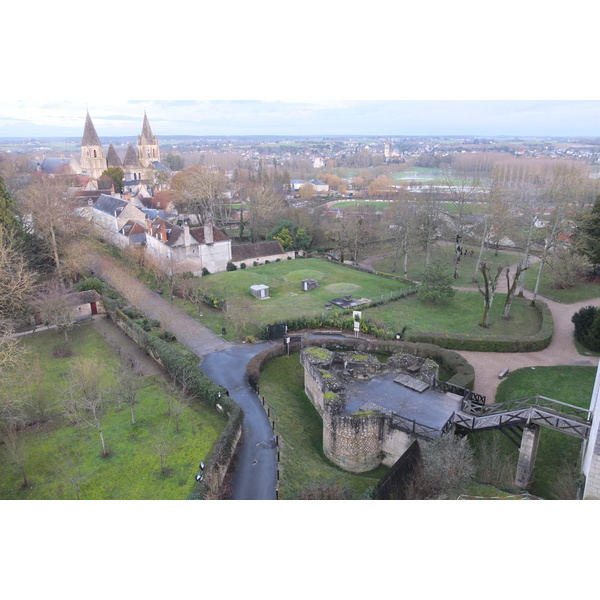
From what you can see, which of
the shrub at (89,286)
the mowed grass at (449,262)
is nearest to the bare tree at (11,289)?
the shrub at (89,286)

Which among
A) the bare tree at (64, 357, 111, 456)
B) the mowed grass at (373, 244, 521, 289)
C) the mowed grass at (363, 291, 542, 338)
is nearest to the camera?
the bare tree at (64, 357, 111, 456)

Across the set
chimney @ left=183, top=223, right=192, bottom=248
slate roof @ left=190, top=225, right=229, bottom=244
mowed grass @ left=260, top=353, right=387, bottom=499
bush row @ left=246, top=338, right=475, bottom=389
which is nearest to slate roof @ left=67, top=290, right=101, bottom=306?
chimney @ left=183, top=223, right=192, bottom=248

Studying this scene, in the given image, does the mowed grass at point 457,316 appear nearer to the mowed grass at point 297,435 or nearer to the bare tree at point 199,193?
the mowed grass at point 297,435

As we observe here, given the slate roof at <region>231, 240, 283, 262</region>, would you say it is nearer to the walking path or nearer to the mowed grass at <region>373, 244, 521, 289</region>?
the mowed grass at <region>373, 244, 521, 289</region>

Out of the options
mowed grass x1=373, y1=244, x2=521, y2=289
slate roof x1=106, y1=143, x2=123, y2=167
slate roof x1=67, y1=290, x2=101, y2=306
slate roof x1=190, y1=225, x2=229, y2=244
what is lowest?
mowed grass x1=373, y1=244, x2=521, y2=289

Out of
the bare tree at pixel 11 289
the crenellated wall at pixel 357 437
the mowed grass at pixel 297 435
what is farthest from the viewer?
the bare tree at pixel 11 289

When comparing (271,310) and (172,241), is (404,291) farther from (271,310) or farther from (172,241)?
(172,241)

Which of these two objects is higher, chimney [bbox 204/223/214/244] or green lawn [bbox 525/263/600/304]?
chimney [bbox 204/223/214/244]
